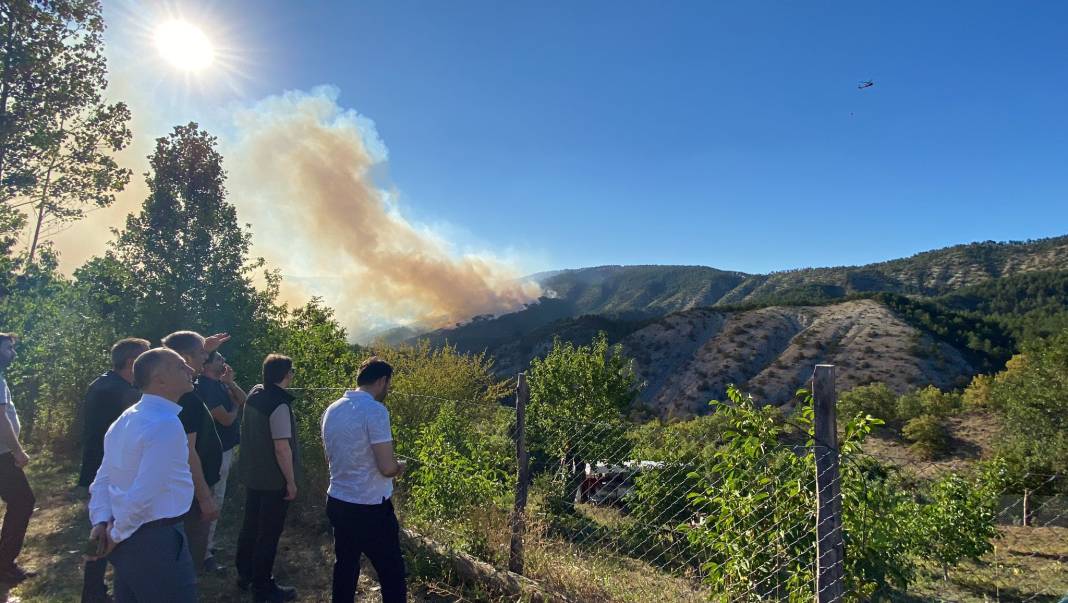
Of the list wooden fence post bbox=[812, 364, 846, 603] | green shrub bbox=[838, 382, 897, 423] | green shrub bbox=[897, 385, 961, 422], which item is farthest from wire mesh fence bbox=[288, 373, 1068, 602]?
green shrub bbox=[897, 385, 961, 422]

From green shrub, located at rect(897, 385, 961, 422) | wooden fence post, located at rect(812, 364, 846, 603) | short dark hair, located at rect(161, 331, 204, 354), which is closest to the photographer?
wooden fence post, located at rect(812, 364, 846, 603)

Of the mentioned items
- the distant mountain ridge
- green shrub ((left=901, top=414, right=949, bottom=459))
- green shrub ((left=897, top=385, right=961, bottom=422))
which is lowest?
green shrub ((left=901, top=414, right=949, bottom=459))

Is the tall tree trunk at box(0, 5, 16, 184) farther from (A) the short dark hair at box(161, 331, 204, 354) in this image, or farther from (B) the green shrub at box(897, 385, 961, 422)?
(B) the green shrub at box(897, 385, 961, 422)

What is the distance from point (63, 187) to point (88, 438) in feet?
51.6

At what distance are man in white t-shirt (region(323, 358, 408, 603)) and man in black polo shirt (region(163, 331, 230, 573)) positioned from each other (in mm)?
749

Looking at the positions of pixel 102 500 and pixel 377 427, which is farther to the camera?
pixel 377 427

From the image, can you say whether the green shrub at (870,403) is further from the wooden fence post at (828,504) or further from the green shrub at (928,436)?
the wooden fence post at (828,504)

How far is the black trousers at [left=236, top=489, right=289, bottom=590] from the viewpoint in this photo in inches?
162

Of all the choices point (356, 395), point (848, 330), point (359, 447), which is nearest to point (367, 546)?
point (359, 447)

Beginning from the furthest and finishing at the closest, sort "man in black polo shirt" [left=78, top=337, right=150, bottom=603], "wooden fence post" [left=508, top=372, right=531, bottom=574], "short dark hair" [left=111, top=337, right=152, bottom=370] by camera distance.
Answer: "wooden fence post" [left=508, top=372, right=531, bottom=574], "short dark hair" [left=111, top=337, right=152, bottom=370], "man in black polo shirt" [left=78, top=337, right=150, bottom=603]

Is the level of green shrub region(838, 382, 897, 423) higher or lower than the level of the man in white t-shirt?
lower

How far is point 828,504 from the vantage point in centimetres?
294

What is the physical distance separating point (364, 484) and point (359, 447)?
0.23 m

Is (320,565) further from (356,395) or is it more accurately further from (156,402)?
(156,402)
